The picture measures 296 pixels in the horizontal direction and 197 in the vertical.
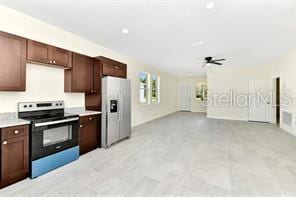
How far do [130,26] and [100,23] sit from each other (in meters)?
0.63

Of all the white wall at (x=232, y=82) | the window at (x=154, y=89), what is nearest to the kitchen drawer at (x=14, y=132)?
the window at (x=154, y=89)

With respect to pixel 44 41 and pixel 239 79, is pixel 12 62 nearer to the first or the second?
pixel 44 41

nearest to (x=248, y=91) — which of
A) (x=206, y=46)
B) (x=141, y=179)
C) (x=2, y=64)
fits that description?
(x=206, y=46)

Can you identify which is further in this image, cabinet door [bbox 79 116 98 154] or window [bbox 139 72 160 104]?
window [bbox 139 72 160 104]

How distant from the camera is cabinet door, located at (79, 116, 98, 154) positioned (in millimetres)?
3217

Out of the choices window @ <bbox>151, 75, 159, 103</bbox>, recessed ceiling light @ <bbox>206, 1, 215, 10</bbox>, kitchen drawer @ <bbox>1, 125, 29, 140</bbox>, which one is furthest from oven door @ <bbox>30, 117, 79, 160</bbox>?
window @ <bbox>151, 75, 159, 103</bbox>

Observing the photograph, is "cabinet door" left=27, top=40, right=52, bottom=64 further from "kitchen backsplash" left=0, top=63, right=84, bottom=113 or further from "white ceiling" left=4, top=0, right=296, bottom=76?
"white ceiling" left=4, top=0, right=296, bottom=76

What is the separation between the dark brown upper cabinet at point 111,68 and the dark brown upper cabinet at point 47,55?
31.3 inches

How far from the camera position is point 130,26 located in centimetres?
322

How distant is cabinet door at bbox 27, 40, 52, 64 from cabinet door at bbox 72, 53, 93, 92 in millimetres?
509

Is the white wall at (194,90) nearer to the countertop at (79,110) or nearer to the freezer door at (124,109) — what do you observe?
the freezer door at (124,109)

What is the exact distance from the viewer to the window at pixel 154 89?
305 inches

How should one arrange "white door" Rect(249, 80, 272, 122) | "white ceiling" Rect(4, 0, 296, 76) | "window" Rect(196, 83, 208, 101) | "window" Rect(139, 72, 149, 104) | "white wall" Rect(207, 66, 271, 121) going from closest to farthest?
"white ceiling" Rect(4, 0, 296, 76) → "window" Rect(139, 72, 149, 104) → "white door" Rect(249, 80, 272, 122) → "white wall" Rect(207, 66, 271, 121) → "window" Rect(196, 83, 208, 101)

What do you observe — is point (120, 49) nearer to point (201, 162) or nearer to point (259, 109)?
point (201, 162)
